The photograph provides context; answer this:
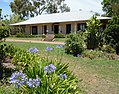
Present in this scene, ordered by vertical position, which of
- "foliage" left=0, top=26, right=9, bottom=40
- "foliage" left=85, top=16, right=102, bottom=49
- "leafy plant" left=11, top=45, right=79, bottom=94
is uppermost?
"foliage" left=0, top=26, right=9, bottom=40

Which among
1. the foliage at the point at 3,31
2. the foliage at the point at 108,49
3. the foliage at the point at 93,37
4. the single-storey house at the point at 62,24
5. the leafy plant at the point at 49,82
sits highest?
the foliage at the point at 3,31

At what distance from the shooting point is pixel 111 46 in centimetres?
1944

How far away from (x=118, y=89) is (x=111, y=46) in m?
11.0

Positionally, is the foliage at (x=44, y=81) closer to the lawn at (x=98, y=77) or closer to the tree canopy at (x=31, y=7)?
the lawn at (x=98, y=77)

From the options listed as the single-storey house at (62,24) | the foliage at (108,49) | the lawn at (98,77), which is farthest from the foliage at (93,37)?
the single-storey house at (62,24)

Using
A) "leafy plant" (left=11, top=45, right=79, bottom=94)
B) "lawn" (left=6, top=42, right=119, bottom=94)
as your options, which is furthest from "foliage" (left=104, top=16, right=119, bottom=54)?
"leafy plant" (left=11, top=45, right=79, bottom=94)

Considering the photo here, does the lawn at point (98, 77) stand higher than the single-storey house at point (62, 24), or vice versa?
the lawn at point (98, 77)

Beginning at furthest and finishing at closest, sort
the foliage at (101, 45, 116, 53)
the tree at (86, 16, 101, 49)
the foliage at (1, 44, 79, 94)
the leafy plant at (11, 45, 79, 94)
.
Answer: the tree at (86, 16, 101, 49)
the foliage at (101, 45, 116, 53)
the leafy plant at (11, 45, 79, 94)
the foliage at (1, 44, 79, 94)

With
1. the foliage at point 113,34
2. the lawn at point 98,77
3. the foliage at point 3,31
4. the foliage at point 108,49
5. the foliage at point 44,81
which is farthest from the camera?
the foliage at point 113,34

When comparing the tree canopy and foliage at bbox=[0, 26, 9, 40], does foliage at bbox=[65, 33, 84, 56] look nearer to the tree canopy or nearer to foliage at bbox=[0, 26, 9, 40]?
foliage at bbox=[0, 26, 9, 40]

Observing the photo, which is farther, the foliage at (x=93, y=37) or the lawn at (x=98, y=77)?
the foliage at (x=93, y=37)

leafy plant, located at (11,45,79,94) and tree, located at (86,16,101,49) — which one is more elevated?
leafy plant, located at (11,45,79,94)

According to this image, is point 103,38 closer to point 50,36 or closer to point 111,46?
point 111,46

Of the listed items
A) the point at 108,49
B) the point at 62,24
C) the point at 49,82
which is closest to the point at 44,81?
the point at 49,82
